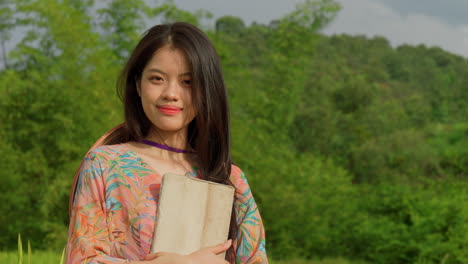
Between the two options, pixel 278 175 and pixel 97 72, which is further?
pixel 278 175

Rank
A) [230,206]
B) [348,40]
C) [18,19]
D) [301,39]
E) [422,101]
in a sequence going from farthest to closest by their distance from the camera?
[348,40], [422,101], [301,39], [18,19], [230,206]

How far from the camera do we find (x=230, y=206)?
3.96ft

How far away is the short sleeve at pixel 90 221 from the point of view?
112 cm

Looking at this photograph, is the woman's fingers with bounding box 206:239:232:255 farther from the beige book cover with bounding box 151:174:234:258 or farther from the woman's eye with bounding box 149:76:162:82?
the woman's eye with bounding box 149:76:162:82

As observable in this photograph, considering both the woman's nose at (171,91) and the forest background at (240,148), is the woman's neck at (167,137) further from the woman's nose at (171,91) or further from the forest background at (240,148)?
the forest background at (240,148)

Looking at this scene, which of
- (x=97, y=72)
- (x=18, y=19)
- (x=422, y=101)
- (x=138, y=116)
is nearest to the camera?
(x=138, y=116)

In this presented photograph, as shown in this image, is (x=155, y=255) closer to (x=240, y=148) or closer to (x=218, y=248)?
(x=218, y=248)

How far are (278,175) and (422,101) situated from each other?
17899 mm

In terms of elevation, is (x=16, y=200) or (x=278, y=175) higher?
(x=278, y=175)

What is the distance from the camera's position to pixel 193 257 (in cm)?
110

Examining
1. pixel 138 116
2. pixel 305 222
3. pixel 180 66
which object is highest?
pixel 180 66

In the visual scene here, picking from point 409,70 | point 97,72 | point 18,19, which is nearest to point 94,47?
point 97,72

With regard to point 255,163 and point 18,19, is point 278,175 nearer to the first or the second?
point 255,163

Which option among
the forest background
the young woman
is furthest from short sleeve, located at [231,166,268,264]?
the forest background
